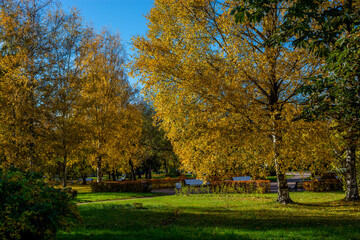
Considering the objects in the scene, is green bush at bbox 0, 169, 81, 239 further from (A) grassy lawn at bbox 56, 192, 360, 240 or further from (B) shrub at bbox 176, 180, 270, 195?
(B) shrub at bbox 176, 180, 270, 195

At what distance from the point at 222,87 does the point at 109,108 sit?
1593 cm

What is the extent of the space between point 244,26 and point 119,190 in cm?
1682

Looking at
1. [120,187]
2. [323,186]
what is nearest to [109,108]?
[120,187]

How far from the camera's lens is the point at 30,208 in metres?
4.36

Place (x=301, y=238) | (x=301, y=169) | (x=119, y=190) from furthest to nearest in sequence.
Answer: (x=119, y=190)
(x=301, y=169)
(x=301, y=238)

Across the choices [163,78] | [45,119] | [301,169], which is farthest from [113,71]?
[301,169]

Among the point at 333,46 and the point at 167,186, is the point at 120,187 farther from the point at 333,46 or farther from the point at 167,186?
the point at 333,46

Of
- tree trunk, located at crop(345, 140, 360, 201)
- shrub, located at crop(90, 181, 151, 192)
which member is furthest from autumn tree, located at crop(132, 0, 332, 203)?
shrub, located at crop(90, 181, 151, 192)

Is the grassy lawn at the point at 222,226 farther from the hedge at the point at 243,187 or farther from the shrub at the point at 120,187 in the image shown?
the shrub at the point at 120,187

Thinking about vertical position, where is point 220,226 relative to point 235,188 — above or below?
above

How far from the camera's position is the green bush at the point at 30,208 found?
4.21 meters

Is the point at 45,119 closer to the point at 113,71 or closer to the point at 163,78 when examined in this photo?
the point at 163,78

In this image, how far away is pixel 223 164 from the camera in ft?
34.0

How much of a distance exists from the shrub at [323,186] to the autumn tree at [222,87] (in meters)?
10.3
